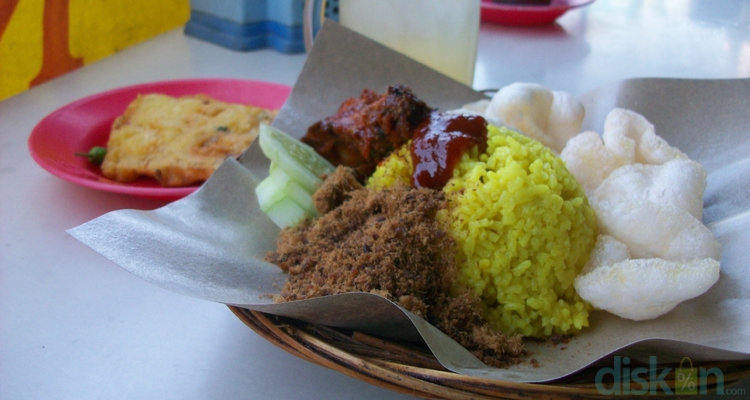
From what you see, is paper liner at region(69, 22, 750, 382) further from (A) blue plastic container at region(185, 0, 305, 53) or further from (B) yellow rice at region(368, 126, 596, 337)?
(A) blue plastic container at region(185, 0, 305, 53)

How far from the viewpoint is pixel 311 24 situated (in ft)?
7.69

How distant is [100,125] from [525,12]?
2.54 meters

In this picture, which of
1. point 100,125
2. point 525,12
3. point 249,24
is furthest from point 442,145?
point 525,12

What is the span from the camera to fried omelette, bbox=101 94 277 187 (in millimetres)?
1881

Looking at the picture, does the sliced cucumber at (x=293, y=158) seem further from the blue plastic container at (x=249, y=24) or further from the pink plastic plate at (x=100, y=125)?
the blue plastic container at (x=249, y=24)

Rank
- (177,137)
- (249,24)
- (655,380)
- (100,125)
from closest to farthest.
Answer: (655,380), (177,137), (100,125), (249,24)

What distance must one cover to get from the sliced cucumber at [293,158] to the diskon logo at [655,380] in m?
0.83

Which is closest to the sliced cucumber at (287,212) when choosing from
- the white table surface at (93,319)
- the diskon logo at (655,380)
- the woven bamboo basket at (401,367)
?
the white table surface at (93,319)

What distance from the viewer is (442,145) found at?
1.42 metres

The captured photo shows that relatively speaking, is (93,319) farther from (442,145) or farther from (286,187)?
(442,145)

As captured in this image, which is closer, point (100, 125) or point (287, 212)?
point (287, 212)

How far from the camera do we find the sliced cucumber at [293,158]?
1.51m

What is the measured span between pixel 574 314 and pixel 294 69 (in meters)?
2.30

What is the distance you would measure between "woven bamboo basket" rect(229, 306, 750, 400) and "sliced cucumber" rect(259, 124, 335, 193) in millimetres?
441
